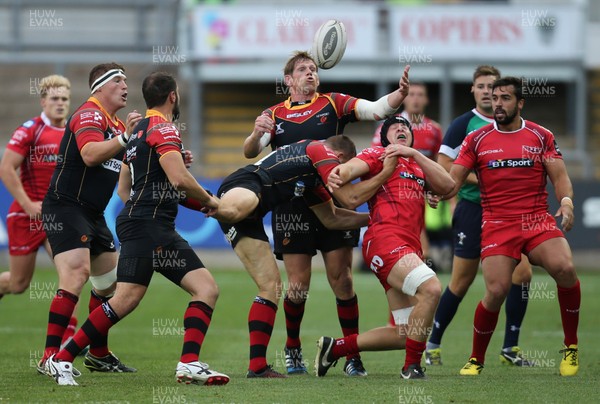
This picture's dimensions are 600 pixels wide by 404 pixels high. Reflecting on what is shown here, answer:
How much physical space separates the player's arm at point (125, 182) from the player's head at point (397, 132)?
2087 mm

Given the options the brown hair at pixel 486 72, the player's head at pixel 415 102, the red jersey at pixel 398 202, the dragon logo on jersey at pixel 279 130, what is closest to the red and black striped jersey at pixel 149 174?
the dragon logo on jersey at pixel 279 130

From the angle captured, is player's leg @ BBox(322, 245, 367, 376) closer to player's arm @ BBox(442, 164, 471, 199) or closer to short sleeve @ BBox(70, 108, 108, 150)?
player's arm @ BBox(442, 164, 471, 199)

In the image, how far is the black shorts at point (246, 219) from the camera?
8.00m

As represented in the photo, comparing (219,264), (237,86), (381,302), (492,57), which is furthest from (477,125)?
(237,86)

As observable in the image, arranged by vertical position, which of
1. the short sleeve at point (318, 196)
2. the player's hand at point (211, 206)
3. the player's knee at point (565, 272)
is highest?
the short sleeve at point (318, 196)

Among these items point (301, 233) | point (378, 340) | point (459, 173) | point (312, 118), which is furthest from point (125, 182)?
point (459, 173)

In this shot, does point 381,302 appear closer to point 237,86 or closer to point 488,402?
point 488,402

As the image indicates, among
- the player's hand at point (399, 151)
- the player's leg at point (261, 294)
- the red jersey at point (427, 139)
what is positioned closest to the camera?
the player's hand at point (399, 151)

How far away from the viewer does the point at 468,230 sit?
9.38 metres

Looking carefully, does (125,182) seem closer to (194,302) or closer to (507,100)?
(194,302)

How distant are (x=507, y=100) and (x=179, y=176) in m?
2.87

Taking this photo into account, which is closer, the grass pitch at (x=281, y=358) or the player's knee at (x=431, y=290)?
the grass pitch at (x=281, y=358)

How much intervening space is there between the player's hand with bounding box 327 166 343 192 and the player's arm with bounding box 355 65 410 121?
0.99 meters

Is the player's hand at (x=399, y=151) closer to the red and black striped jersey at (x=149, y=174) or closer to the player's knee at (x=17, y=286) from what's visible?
the red and black striped jersey at (x=149, y=174)
